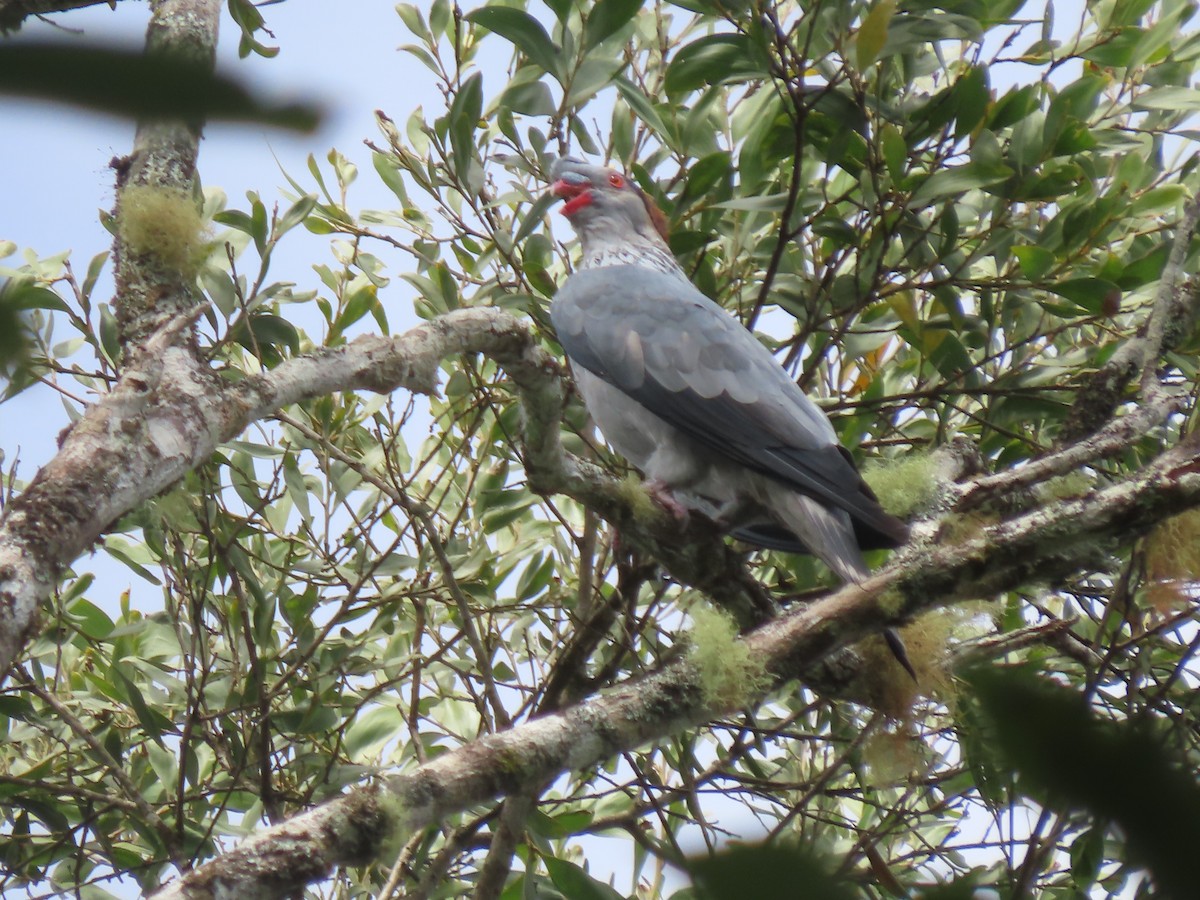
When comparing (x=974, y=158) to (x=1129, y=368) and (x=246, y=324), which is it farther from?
(x=246, y=324)

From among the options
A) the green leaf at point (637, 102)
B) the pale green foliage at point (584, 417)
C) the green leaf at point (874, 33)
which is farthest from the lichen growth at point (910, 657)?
the green leaf at point (637, 102)

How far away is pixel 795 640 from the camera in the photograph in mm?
2352

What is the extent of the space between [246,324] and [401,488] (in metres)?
0.63

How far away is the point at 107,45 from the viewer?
36 cm

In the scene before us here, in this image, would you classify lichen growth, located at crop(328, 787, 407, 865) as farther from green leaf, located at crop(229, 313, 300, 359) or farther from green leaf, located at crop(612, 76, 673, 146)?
green leaf, located at crop(612, 76, 673, 146)

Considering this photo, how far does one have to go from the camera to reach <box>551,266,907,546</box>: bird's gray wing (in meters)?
3.16

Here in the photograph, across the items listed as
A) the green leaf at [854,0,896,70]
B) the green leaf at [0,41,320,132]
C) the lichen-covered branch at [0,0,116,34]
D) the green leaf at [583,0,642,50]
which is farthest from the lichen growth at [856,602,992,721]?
the green leaf at [0,41,320,132]

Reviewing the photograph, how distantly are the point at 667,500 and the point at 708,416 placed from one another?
36cm

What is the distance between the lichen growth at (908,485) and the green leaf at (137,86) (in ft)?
8.89

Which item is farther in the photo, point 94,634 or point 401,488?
point 94,634

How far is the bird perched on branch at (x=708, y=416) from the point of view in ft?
10.2

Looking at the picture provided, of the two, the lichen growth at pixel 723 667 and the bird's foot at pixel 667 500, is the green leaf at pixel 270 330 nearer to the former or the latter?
the bird's foot at pixel 667 500

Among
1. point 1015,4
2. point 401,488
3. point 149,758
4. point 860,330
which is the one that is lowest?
point 149,758

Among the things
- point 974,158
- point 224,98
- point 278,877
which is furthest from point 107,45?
point 974,158
